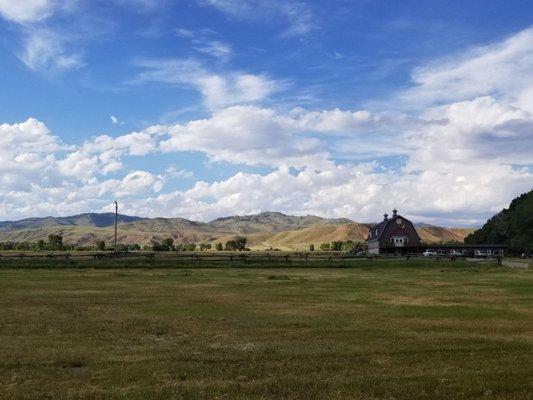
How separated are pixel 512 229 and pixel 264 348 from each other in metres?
127

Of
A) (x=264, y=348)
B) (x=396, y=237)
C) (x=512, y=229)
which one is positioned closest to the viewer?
(x=264, y=348)

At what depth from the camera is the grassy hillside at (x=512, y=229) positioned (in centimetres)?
12100

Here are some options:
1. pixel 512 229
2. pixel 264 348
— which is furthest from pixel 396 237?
pixel 264 348

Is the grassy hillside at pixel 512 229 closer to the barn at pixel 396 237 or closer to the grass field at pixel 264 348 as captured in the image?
the barn at pixel 396 237

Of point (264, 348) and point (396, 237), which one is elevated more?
point (396, 237)

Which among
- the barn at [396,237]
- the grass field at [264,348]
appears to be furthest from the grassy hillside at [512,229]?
the grass field at [264,348]

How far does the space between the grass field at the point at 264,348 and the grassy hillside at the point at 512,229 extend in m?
99.9

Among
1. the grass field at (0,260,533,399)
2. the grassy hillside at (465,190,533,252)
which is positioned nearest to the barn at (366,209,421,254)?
the grassy hillside at (465,190,533,252)

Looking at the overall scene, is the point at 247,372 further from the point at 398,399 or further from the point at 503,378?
the point at 503,378

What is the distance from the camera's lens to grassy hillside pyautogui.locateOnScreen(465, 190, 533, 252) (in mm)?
121000

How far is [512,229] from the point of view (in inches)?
5089

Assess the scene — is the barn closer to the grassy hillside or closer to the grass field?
the grassy hillside

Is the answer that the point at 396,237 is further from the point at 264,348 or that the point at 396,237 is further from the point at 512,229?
the point at 264,348

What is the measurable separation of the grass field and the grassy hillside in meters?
99.9
